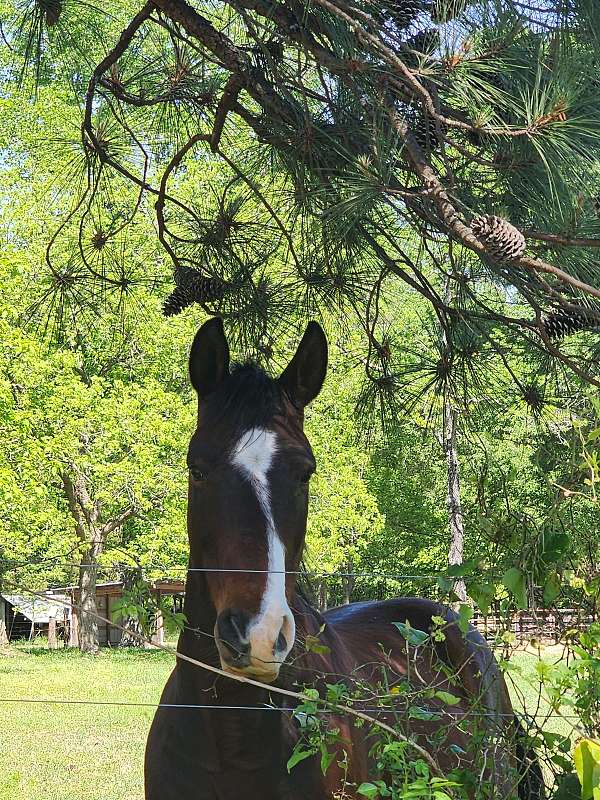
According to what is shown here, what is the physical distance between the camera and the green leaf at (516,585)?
1.52 meters

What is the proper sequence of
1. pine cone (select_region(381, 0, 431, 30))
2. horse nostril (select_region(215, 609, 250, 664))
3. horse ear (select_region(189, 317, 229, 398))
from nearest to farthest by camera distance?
1. horse nostril (select_region(215, 609, 250, 664))
2. pine cone (select_region(381, 0, 431, 30))
3. horse ear (select_region(189, 317, 229, 398))

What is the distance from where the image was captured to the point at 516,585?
1527 millimetres

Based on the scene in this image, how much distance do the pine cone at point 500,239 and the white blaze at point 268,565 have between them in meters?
0.78

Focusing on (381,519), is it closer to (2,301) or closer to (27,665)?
(2,301)

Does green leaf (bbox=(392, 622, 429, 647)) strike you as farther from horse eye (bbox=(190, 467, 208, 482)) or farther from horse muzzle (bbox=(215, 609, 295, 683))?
horse eye (bbox=(190, 467, 208, 482))

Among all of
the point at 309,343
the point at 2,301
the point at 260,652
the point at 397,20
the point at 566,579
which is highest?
the point at 2,301

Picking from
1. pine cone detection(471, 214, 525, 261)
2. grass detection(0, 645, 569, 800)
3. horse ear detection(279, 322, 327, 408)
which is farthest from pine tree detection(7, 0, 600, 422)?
grass detection(0, 645, 569, 800)

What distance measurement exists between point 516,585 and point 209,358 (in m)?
1.26

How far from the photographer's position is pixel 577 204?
72.1 inches

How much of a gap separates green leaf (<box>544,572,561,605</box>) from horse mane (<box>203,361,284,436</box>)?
A: 0.91 m

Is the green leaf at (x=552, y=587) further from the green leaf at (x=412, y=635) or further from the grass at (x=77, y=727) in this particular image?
the grass at (x=77, y=727)

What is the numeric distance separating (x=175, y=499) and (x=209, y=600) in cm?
1462

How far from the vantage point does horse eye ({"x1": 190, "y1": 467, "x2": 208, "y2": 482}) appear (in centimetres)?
230

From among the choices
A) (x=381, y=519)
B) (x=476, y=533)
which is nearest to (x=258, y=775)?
(x=476, y=533)
